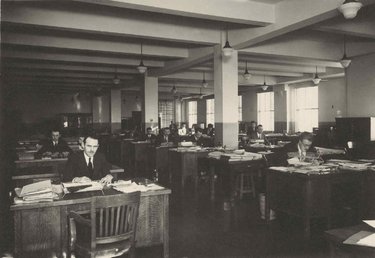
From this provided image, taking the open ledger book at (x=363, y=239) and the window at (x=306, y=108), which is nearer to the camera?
the open ledger book at (x=363, y=239)

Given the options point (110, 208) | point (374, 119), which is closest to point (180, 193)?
point (110, 208)

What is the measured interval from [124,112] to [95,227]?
19967 mm

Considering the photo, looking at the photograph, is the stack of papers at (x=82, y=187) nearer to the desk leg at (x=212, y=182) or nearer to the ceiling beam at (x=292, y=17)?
the desk leg at (x=212, y=182)

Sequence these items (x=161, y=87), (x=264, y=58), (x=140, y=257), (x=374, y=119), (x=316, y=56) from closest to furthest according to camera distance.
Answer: (x=140, y=257), (x=374, y=119), (x=316, y=56), (x=264, y=58), (x=161, y=87)

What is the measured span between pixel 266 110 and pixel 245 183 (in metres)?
12.0

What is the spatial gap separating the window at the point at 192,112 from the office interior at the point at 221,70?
255 inches

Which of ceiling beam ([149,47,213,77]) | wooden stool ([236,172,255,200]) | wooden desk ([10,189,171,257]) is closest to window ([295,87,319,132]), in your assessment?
ceiling beam ([149,47,213,77])

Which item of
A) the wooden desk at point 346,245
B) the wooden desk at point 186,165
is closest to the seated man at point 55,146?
the wooden desk at point 186,165

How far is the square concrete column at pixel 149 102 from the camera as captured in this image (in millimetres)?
13211

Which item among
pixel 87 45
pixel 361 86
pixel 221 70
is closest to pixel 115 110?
pixel 87 45

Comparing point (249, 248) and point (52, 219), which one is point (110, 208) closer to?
point (52, 219)

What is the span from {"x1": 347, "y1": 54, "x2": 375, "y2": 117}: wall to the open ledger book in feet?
27.7

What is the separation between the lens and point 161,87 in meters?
19.6

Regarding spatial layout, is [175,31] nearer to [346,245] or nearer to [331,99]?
[346,245]
